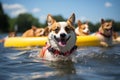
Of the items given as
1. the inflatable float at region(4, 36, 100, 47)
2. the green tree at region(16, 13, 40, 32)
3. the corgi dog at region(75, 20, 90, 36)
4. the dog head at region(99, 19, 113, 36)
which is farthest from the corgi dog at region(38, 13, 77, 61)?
the green tree at region(16, 13, 40, 32)

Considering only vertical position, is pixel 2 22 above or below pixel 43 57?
above

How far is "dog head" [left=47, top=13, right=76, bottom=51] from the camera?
6125mm

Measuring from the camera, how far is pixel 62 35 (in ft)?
19.9

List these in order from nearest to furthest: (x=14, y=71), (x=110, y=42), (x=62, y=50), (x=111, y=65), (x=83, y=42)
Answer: (x=14, y=71), (x=111, y=65), (x=62, y=50), (x=83, y=42), (x=110, y=42)

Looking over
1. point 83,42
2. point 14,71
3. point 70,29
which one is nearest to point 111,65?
point 70,29

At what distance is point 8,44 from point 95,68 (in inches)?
290

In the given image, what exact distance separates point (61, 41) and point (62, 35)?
235mm

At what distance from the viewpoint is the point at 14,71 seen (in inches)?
208

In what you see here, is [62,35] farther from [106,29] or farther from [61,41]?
[106,29]

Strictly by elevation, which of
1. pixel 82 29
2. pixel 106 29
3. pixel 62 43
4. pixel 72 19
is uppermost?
pixel 82 29

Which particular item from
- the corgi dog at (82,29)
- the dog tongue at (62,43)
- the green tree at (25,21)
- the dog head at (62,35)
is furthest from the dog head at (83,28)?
the green tree at (25,21)

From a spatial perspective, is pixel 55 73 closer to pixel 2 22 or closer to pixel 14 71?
pixel 14 71

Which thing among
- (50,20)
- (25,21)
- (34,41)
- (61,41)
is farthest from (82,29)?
(25,21)

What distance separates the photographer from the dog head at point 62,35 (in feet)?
20.1
